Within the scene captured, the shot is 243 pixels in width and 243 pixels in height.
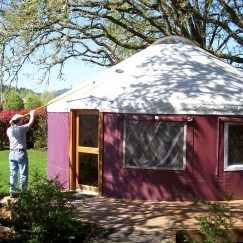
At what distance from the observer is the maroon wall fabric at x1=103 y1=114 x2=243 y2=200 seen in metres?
7.38

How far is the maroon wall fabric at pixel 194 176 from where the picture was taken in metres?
7.38

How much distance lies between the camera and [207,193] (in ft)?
24.3

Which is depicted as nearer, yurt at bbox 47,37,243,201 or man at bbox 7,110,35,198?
man at bbox 7,110,35,198

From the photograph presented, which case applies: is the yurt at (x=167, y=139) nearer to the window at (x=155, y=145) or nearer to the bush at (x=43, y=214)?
the window at (x=155, y=145)

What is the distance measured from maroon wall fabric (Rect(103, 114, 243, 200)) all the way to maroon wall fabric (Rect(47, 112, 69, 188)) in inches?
50.3

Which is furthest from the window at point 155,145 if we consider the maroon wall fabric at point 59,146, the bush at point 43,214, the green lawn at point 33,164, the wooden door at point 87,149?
the green lawn at point 33,164

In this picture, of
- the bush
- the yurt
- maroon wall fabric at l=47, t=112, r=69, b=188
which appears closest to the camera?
the bush

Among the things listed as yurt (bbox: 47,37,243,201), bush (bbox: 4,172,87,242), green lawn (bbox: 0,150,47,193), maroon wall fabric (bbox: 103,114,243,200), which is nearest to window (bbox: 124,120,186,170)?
yurt (bbox: 47,37,243,201)

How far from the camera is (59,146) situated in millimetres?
8555

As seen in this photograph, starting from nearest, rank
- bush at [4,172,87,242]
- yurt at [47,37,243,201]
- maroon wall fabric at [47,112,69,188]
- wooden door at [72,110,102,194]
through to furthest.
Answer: bush at [4,172,87,242] → yurt at [47,37,243,201] → wooden door at [72,110,102,194] → maroon wall fabric at [47,112,69,188]

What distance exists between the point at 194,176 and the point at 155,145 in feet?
2.71

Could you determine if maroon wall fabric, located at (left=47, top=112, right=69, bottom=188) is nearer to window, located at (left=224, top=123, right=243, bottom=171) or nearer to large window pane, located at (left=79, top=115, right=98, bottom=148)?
large window pane, located at (left=79, top=115, right=98, bottom=148)

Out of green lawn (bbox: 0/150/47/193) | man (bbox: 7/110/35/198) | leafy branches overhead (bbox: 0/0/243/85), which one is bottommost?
green lawn (bbox: 0/150/47/193)

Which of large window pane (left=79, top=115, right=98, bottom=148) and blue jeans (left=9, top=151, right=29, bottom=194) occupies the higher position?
large window pane (left=79, top=115, right=98, bottom=148)
